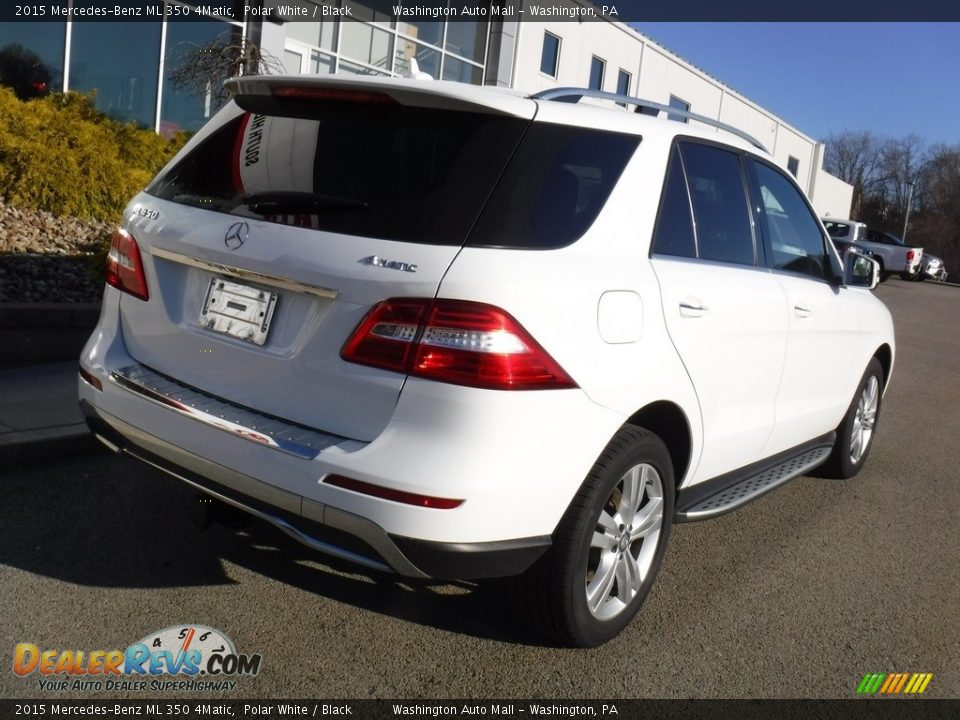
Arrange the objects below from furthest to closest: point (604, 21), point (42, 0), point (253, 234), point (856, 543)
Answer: point (604, 21) < point (42, 0) < point (856, 543) < point (253, 234)

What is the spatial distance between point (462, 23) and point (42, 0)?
11.2 metres

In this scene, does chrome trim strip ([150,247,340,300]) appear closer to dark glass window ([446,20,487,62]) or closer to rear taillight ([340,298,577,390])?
rear taillight ([340,298,577,390])

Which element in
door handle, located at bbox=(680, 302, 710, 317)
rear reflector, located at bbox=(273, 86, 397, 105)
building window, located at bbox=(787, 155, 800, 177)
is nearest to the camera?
rear reflector, located at bbox=(273, 86, 397, 105)

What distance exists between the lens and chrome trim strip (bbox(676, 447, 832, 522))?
3.80 meters

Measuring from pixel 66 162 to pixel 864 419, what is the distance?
6822 mm

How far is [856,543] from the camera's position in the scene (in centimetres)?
475

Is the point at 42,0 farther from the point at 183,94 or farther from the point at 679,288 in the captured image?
the point at 679,288

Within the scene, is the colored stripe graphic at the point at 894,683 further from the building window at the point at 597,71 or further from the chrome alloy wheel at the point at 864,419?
the building window at the point at 597,71

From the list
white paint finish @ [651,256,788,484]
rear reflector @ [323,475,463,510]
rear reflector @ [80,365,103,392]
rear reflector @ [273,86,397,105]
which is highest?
rear reflector @ [273,86,397,105]

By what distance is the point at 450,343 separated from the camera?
8.93 feet

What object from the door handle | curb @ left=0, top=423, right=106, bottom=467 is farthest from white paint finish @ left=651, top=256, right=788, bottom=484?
curb @ left=0, top=423, right=106, bottom=467

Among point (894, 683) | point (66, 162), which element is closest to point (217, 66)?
point (66, 162)

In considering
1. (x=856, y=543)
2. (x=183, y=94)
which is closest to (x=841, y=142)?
(x=183, y=94)

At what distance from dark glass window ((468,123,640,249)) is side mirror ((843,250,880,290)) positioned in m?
2.40
